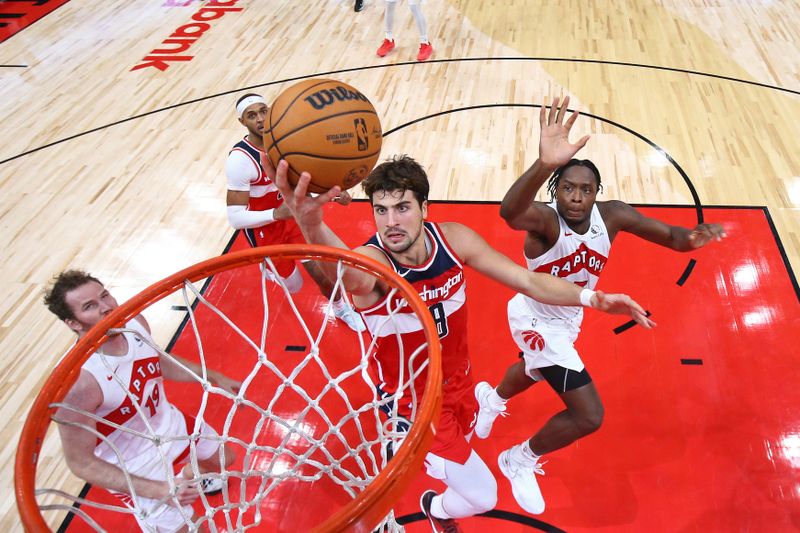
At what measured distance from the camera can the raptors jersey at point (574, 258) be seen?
3334mm

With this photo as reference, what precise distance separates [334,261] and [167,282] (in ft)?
2.10

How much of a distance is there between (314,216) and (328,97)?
1.53 ft

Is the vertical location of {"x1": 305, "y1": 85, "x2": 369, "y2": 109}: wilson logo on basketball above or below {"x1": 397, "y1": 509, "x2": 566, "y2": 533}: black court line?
above

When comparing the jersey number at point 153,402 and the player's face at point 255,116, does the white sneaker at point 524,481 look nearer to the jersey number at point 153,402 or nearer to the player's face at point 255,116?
the jersey number at point 153,402

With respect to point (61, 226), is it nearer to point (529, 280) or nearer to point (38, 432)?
point (38, 432)

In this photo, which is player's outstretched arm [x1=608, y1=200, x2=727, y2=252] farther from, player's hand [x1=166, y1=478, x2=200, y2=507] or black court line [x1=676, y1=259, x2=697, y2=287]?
player's hand [x1=166, y1=478, x2=200, y2=507]

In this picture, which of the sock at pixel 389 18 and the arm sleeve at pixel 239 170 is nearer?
the arm sleeve at pixel 239 170

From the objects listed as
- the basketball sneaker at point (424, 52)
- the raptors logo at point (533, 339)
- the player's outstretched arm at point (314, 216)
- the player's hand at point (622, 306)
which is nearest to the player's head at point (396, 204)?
the player's outstretched arm at point (314, 216)

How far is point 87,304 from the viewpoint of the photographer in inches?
115

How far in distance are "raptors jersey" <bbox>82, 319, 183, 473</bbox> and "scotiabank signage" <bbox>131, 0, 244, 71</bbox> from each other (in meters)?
6.17

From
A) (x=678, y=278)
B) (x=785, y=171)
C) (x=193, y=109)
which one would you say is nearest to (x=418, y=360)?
(x=678, y=278)

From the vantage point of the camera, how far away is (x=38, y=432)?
6.90 ft

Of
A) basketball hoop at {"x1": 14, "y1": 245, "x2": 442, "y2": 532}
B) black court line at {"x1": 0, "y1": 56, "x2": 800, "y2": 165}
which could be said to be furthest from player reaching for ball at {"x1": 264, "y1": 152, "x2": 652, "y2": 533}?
black court line at {"x1": 0, "y1": 56, "x2": 800, "y2": 165}

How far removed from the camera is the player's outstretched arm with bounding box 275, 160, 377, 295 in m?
2.28
